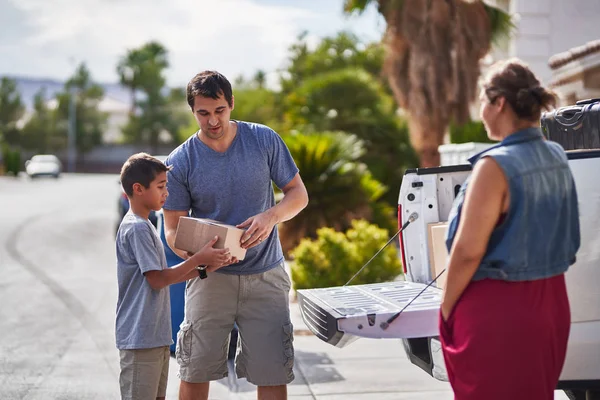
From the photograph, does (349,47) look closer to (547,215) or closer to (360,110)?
(360,110)

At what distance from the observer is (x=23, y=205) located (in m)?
30.2

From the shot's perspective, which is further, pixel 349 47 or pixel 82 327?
pixel 349 47

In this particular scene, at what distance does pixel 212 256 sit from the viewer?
13.0ft

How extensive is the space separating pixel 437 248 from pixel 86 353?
4138 mm

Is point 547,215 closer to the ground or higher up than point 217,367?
higher up

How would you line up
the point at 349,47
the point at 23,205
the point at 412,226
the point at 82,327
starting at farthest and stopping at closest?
the point at 349,47 → the point at 23,205 → the point at 82,327 → the point at 412,226

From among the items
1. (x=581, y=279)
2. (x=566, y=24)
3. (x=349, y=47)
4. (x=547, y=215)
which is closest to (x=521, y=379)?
(x=547, y=215)

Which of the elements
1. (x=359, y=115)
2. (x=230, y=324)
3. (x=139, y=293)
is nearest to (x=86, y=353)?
(x=230, y=324)

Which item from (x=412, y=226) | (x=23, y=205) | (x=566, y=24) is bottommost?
(x=23, y=205)

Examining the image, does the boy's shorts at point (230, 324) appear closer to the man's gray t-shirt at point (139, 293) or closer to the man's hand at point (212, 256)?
the man's gray t-shirt at point (139, 293)

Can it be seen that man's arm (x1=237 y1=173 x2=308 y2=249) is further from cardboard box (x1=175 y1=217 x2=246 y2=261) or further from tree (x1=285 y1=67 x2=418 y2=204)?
tree (x1=285 y1=67 x2=418 y2=204)

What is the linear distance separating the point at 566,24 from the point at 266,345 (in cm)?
1664

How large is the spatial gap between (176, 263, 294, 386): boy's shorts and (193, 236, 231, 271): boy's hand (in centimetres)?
40

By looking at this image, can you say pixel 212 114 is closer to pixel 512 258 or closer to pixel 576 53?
pixel 512 258
